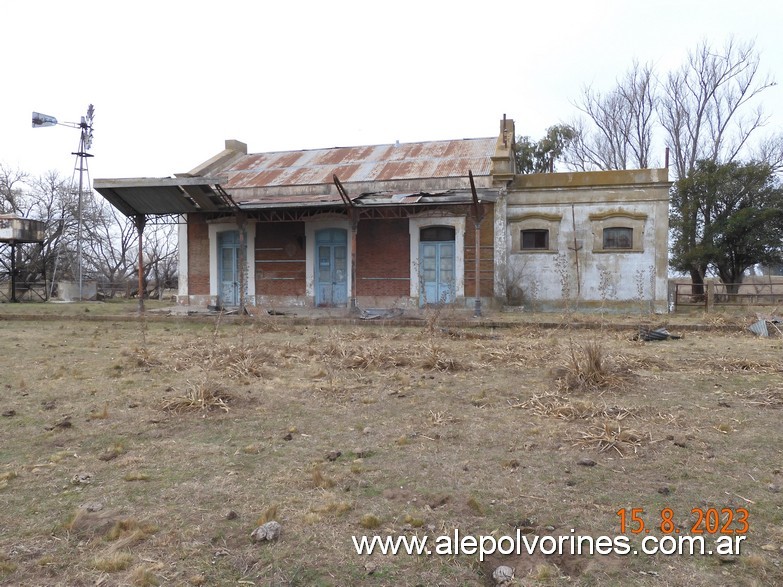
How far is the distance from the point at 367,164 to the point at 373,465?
17.0m

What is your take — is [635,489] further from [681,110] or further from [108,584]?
[681,110]

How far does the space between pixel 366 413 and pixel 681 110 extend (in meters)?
29.6

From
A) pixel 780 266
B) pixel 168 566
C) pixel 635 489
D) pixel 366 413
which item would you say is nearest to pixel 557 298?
pixel 780 266

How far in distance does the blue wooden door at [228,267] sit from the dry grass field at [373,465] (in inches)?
466

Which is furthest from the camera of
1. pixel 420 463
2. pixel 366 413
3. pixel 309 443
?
pixel 366 413

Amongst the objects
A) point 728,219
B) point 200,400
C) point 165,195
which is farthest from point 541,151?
point 200,400

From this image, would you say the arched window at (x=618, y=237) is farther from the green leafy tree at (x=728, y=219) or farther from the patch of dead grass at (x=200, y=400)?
the patch of dead grass at (x=200, y=400)

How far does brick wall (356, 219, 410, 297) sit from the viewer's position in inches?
685

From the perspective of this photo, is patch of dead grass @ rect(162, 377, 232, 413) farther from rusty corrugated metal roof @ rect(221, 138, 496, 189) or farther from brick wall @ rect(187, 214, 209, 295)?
brick wall @ rect(187, 214, 209, 295)

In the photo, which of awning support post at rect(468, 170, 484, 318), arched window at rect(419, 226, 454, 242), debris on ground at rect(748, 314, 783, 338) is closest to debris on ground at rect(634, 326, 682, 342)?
debris on ground at rect(748, 314, 783, 338)

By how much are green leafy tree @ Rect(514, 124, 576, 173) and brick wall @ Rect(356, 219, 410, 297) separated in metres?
16.1

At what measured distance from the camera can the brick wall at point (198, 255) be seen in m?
19.2

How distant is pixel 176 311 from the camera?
17.5 m

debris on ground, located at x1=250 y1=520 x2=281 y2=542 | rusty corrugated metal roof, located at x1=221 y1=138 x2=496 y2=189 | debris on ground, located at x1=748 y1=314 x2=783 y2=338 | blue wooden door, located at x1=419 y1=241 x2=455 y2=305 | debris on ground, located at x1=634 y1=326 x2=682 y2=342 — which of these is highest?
rusty corrugated metal roof, located at x1=221 y1=138 x2=496 y2=189
